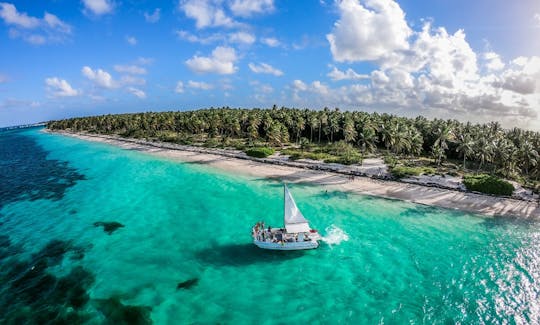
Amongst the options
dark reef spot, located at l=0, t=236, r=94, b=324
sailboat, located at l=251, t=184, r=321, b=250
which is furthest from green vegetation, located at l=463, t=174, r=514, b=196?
dark reef spot, located at l=0, t=236, r=94, b=324

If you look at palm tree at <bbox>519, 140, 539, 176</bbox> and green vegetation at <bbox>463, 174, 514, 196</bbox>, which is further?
palm tree at <bbox>519, 140, 539, 176</bbox>

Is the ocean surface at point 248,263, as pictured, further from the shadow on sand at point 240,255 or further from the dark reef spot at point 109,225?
the dark reef spot at point 109,225

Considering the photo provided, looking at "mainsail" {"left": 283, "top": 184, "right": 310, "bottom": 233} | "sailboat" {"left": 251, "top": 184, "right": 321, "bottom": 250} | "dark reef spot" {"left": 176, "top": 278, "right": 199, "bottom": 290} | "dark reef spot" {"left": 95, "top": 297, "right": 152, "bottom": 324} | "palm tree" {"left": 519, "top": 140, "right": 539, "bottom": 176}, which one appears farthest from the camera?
"palm tree" {"left": 519, "top": 140, "right": 539, "bottom": 176}

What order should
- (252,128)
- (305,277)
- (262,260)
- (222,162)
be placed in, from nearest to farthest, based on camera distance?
(305,277)
(262,260)
(222,162)
(252,128)

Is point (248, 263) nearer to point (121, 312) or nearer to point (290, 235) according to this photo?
point (290, 235)

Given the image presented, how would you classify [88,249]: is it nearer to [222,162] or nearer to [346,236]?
[346,236]

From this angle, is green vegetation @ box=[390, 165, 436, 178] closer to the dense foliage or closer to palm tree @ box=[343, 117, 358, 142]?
the dense foliage

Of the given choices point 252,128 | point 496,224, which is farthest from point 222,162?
point 496,224
